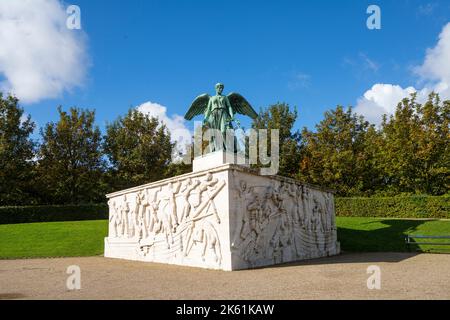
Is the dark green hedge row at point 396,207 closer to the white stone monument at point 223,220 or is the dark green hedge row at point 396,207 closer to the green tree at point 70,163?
the white stone monument at point 223,220

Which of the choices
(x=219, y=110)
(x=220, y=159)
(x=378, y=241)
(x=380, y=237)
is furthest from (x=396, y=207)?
(x=220, y=159)

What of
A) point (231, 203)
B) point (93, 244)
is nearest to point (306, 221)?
point (231, 203)

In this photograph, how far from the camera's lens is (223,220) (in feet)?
36.2

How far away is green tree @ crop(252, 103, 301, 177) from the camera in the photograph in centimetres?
3575

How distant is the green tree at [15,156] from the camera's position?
30906 millimetres

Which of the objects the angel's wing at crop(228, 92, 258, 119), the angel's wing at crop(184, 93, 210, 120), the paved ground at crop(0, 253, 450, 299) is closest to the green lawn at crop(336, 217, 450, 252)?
the paved ground at crop(0, 253, 450, 299)

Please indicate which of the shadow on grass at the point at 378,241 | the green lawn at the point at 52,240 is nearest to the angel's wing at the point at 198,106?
the shadow on grass at the point at 378,241

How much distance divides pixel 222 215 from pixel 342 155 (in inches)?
951

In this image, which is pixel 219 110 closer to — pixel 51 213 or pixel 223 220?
pixel 223 220

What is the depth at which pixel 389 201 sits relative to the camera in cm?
2656

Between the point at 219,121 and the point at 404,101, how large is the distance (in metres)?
24.6

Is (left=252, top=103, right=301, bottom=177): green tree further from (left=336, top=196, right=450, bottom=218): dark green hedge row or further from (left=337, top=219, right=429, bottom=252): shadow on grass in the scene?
(left=337, top=219, right=429, bottom=252): shadow on grass

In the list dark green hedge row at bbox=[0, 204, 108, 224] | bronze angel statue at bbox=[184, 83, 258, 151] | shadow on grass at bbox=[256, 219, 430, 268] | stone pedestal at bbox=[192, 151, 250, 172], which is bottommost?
shadow on grass at bbox=[256, 219, 430, 268]

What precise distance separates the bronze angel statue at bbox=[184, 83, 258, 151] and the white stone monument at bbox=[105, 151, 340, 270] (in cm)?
126
